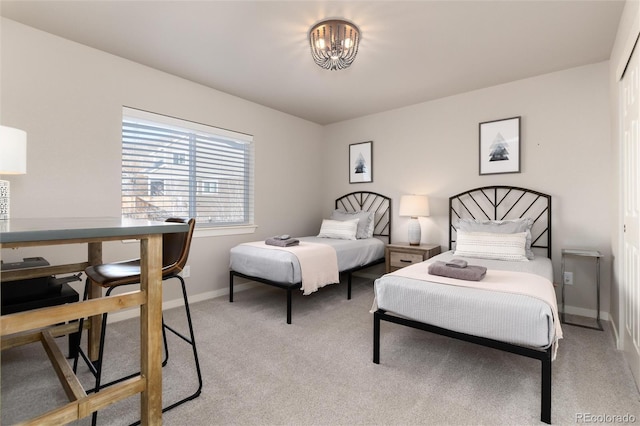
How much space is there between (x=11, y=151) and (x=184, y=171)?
5.39ft

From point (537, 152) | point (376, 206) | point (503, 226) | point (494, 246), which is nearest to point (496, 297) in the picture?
point (494, 246)

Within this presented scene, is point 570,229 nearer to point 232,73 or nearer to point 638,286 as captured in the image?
point 638,286

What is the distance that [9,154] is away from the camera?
1908 millimetres

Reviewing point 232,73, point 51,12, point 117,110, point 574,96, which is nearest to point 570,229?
point 574,96

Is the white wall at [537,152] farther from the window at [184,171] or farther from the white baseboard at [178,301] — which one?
the white baseboard at [178,301]

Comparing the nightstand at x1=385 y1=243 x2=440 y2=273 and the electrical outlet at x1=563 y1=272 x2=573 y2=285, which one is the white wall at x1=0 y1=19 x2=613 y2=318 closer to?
the electrical outlet at x1=563 y1=272 x2=573 y2=285

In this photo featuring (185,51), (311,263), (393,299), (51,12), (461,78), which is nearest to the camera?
(393,299)

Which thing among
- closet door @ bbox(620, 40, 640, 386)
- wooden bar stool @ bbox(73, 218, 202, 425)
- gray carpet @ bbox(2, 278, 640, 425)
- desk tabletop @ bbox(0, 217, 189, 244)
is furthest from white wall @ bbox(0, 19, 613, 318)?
desk tabletop @ bbox(0, 217, 189, 244)

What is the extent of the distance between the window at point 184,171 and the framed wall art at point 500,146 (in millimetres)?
2895

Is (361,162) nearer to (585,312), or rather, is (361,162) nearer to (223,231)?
(223,231)

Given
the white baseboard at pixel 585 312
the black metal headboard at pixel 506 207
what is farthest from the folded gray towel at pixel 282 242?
the white baseboard at pixel 585 312

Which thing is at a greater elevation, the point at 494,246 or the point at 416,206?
the point at 416,206

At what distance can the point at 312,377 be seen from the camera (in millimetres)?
1982

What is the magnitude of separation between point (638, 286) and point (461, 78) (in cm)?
245
